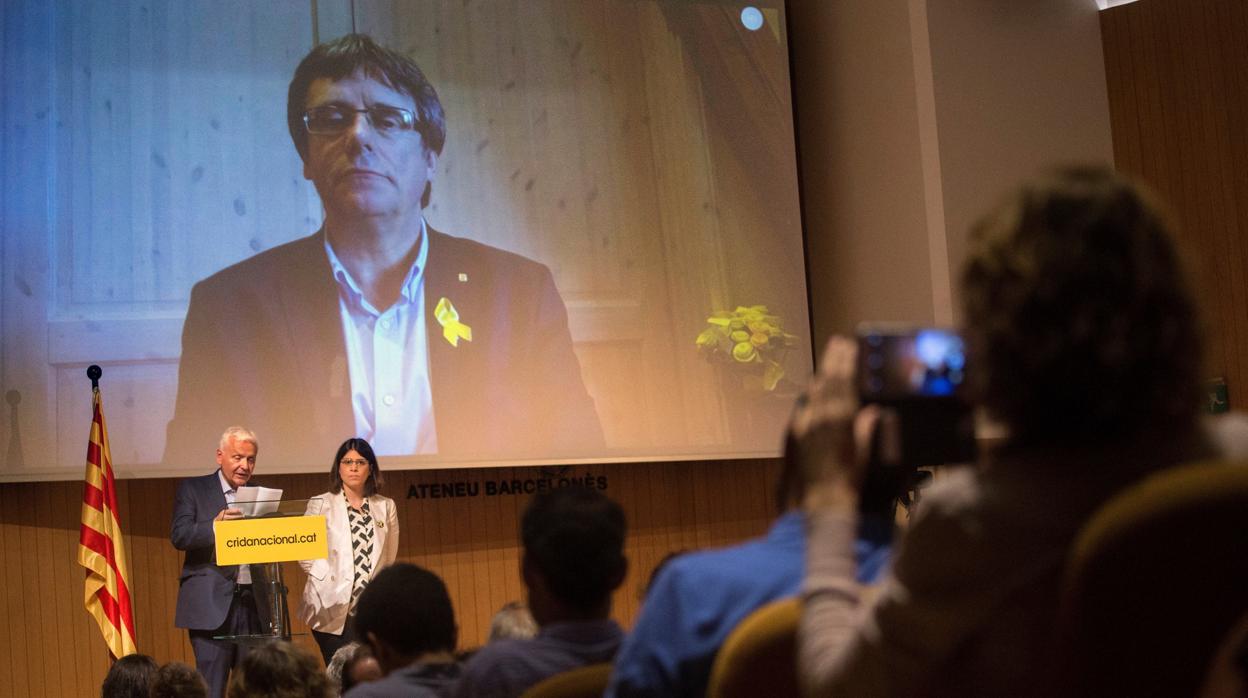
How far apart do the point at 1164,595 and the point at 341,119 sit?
18.8ft

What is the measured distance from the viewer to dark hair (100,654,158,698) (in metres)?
3.31

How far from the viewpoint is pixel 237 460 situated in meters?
5.33

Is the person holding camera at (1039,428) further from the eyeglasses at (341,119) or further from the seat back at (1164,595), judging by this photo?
the eyeglasses at (341,119)

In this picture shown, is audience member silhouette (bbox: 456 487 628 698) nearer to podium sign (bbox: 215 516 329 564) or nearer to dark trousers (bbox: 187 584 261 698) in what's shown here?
podium sign (bbox: 215 516 329 564)

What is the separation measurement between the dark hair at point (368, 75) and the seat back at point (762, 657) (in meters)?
5.38

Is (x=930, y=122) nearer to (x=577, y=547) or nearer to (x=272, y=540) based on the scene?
(x=272, y=540)

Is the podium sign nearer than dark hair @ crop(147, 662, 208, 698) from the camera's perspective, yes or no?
No

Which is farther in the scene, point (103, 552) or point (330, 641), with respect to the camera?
point (103, 552)

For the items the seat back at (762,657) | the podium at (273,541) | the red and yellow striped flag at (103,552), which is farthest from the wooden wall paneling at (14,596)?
the seat back at (762,657)

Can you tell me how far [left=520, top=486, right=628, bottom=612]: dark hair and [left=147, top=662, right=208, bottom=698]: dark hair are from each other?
1.62 metres

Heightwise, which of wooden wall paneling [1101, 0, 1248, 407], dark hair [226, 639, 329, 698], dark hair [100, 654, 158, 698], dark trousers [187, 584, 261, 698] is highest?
wooden wall paneling [1101, 0, 1248, 407]

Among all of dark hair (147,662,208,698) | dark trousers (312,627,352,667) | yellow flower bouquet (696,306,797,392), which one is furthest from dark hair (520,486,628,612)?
yellow flower bouquet (696,306,797,392)

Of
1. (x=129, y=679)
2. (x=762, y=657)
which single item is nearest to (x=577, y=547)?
(x=762, y=657)

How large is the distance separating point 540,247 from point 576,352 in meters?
0.58
